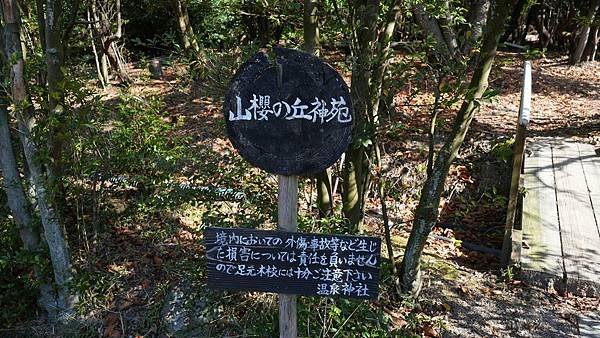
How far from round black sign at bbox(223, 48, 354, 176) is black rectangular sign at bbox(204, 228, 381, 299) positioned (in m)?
0.39

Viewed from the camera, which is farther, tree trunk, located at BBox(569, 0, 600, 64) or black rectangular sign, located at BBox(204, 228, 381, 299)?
tree trunk, located at BBox(569, 0, 600, 64)

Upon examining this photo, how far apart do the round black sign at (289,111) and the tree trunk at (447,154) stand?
3.74 ft

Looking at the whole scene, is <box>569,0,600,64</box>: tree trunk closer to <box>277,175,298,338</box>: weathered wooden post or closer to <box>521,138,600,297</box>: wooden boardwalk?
<box>521,138,600,297</box>: wooden boardwalk

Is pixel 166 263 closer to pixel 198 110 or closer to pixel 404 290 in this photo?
pixel 404 290

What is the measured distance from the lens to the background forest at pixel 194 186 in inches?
144

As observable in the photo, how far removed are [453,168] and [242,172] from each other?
397 centimetres

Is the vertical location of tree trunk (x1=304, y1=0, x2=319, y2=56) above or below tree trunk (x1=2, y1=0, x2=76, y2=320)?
above

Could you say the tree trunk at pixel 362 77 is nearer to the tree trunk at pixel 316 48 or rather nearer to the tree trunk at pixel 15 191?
the tree trunk at pixel 316 48

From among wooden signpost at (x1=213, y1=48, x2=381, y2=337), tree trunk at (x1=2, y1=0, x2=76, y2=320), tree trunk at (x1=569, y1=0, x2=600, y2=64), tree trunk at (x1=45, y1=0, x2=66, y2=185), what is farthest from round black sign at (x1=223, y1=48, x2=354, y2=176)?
tree trunk at (x1=569, y1=0, x2=600, y2=64)

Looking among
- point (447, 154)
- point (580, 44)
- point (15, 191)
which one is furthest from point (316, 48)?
point (580, 44)

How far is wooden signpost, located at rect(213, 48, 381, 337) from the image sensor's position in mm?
2500

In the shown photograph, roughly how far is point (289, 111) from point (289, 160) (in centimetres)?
25

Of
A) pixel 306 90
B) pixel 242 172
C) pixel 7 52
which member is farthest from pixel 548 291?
pixel 7 52

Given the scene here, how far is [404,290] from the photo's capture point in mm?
4266
